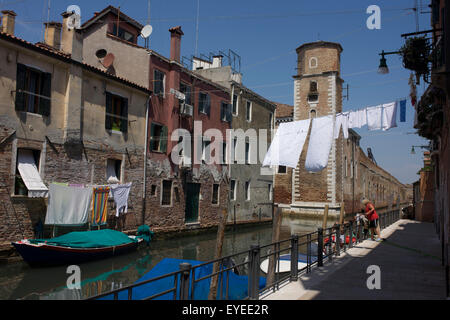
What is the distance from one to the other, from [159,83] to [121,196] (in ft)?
22.9

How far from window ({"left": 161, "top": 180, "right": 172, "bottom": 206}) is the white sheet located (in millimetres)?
7923

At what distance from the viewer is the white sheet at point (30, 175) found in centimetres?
1438

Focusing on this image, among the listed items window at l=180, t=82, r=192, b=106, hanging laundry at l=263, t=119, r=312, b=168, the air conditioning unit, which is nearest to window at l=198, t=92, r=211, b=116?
window at l=180, t=82, r=192, b=106

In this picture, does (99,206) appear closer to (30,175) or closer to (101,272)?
(30,175)

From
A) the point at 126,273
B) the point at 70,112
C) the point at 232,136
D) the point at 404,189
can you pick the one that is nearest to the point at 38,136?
the point at 70,112

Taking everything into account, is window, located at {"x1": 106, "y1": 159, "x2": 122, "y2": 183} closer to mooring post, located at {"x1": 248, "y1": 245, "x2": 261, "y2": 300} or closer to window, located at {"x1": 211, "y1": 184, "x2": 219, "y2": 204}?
window, located at {"x1": 211, "y1": 184, "x2": 219, "y2": 204}

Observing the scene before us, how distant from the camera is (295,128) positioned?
13586mm

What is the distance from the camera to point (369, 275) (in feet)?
29.3

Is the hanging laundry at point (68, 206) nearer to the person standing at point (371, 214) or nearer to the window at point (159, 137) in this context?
the window at point (159, 137)

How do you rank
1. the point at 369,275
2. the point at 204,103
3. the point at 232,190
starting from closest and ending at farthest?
1. the point at 369,275
2. the point at 204,103
3. the point at 232,190

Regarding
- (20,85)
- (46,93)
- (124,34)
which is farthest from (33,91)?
(124,34)

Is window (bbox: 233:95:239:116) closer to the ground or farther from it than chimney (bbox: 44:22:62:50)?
closer to the ground

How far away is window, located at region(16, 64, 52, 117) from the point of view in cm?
1461
